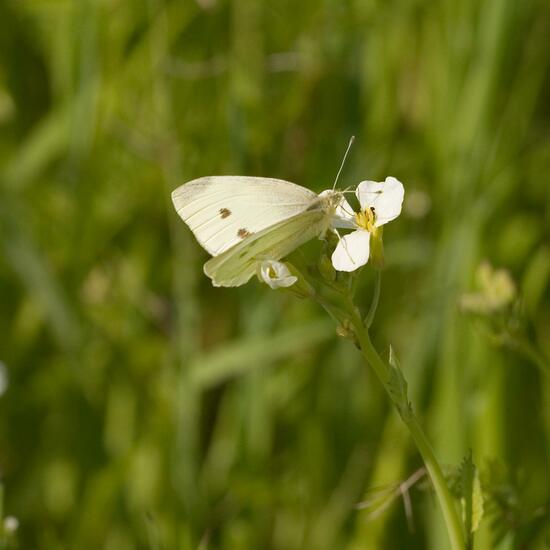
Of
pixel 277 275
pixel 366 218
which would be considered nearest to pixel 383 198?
pixel 366 218

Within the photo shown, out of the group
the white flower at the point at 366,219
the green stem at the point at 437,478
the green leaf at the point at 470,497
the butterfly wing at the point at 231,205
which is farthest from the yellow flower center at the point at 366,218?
the green leaf at the point at 470,497

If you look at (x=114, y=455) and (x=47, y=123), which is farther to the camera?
(x=47, y=123)

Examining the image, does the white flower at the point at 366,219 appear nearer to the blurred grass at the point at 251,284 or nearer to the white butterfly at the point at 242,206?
the white butterfly at the point at 242,206

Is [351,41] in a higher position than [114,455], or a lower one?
higher

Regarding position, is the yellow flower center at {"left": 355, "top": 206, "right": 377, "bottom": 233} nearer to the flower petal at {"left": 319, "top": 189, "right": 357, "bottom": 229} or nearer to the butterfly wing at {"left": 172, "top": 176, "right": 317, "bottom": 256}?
the flower petal at {"left": 319, "top": 189, "right": 357, "bottom": 229}

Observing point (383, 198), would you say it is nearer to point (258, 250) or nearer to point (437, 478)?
point (258, 250)

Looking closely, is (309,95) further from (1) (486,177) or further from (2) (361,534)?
(2) (361,534)

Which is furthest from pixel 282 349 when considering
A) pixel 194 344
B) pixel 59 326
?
pixel 59 326

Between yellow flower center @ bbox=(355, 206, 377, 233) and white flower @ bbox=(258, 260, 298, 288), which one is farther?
yellow flower center @ bbox=(355, 206, 377, 233)

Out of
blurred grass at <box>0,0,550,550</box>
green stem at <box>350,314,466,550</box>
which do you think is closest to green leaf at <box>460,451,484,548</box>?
green stem at <box>350,314,466,550</box>
